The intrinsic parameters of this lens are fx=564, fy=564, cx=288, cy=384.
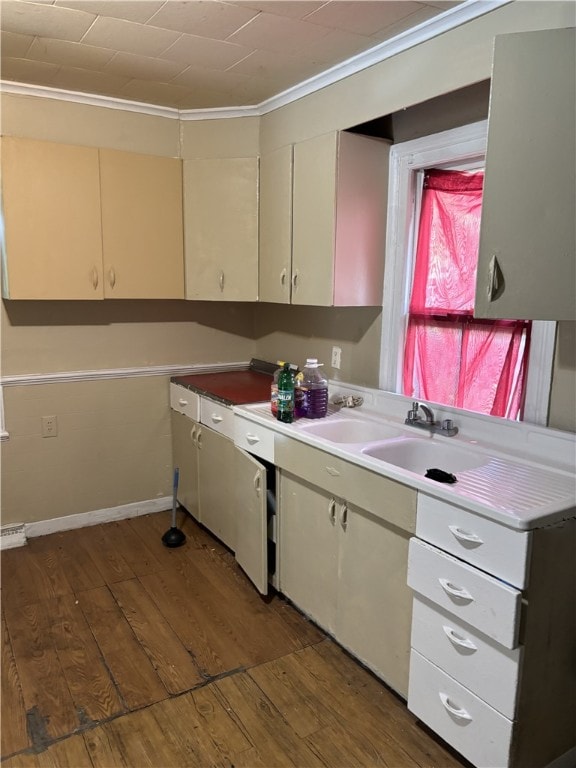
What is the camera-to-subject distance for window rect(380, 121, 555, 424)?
218 centimetres

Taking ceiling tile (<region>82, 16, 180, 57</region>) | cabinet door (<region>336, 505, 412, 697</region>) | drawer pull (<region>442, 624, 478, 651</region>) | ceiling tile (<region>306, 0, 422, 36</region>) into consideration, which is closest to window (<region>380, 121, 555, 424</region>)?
ceiling tile (<region>306, 0, 422, 36</region>)

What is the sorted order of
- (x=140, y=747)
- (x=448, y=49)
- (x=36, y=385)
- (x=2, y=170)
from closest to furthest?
(x=140, y=747)
(x=448, y=49)
(x=2, y=170)
(x=36, y=385)

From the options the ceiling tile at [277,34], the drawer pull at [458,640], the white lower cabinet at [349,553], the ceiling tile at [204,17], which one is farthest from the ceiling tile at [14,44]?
the drawer pull at [458,640]

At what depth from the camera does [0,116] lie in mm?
2842

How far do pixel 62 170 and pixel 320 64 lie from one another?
1.42 meters

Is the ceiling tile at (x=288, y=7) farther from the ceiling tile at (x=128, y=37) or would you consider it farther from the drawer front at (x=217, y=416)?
the drawer front at (x=217, y=416)

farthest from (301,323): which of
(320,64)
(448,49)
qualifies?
(448,49)

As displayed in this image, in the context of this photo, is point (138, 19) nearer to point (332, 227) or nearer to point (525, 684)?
point (332, 227)

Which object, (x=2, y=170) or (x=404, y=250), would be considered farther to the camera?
(x=2, y=170)

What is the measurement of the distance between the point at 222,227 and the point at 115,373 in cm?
108

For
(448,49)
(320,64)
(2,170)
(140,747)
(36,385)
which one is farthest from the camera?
(36,385)

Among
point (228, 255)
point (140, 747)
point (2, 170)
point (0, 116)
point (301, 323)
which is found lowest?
point (140, 747)

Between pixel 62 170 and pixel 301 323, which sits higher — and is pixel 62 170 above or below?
above

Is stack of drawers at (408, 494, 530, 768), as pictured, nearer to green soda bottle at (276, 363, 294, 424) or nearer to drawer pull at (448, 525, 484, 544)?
drawer pull at (448, 525, 484, 544)
